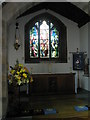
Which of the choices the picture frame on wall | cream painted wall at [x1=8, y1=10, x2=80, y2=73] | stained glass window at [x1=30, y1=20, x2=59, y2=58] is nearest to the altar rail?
cream painted wall at [x1=8, y1=10, x2=80, y2=73]

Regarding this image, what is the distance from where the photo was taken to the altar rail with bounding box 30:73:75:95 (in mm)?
7059

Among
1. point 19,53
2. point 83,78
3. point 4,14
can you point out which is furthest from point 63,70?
point 4,14

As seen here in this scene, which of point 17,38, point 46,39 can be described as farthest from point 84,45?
point 17,38

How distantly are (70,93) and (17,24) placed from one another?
3841 mm

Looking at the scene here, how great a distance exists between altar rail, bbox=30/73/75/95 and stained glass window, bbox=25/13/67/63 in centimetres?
138

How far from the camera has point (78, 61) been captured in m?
8.20

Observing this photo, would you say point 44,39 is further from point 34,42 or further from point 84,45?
point 84,45

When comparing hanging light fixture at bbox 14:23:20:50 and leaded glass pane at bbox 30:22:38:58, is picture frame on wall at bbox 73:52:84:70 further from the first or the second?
hanging light fixture at bbox 14:23:20:50

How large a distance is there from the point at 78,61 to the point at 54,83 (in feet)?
5.77

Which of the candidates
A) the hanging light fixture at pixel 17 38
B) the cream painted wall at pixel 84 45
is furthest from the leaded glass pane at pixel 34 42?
the cream painted wall at pixel 84 45

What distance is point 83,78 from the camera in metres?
8.33

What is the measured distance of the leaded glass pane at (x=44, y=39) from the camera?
8.46 meters

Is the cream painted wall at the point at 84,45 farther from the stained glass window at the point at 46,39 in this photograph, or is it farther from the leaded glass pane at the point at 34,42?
the leaded glass pane at the point at 34,42

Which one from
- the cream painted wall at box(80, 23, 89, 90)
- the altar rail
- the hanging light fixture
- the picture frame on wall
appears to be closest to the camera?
the altar rail
